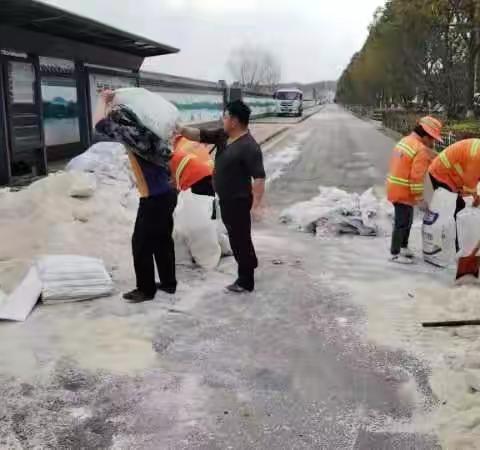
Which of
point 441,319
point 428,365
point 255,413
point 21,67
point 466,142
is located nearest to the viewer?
point 255,413

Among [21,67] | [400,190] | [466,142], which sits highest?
[21,67]

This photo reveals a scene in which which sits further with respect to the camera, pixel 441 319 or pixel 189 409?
pixel 441 319

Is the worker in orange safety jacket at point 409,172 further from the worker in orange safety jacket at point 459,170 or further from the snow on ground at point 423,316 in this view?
the snow on ground at point 423,316

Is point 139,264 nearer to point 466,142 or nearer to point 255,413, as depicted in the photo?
point 255,413

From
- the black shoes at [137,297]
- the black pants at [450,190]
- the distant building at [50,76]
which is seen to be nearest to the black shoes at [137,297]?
the black shoes at [137,297]

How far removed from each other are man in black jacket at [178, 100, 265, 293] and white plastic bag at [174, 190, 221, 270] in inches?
21.3

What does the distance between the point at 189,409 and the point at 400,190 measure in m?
3.50

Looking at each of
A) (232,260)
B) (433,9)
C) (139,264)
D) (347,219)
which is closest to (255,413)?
(139,264)

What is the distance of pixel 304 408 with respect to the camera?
11.2ft

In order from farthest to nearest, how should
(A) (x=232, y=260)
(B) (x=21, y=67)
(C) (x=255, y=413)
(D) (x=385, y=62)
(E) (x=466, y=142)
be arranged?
(D) (x=385, y=62)
(B) (x=21, y=67)
(A) (x=232, y=260)
(E) (x=466, y=142)
(C) (x=255, y=413)

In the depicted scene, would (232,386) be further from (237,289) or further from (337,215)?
(337,215)

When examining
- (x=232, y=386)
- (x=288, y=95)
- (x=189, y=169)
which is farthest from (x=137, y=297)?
(x=288, y=95)

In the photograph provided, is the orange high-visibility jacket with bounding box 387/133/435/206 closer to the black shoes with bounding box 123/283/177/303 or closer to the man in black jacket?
the man in black jacket

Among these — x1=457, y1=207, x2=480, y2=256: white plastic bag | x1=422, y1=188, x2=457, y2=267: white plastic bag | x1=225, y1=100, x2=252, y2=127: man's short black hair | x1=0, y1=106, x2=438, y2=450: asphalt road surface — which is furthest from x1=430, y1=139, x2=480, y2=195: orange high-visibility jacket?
x1=225, y1=100, x2=252, y2=127: man's short black hair
